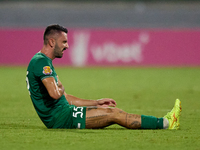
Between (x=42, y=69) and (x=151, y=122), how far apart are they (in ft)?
5.32

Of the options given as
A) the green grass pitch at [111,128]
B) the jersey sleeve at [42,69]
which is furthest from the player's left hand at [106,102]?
the jersey sleeve at [42,69]

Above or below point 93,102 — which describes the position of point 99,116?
below

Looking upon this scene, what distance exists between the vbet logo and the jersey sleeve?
1753 centimetres

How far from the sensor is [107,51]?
23203 millimetres

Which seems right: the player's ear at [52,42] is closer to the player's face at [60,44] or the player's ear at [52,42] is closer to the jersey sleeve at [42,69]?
the player's face at [60,44]

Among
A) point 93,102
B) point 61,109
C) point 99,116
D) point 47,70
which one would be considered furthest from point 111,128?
point 47,70

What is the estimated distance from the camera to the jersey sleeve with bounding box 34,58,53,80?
5476 millimetres

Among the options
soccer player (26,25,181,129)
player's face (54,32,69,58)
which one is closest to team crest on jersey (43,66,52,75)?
soccer player (26,25,181,129)

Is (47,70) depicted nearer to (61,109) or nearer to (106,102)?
(61,109)

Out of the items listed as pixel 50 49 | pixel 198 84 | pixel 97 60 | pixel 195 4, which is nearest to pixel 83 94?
pixel 198 84

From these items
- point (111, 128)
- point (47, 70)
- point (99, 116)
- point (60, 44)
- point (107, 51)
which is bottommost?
point (111, 128)

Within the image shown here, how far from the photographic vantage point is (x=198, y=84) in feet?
48.6

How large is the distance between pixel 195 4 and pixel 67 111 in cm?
2764

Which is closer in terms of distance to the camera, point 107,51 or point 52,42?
point 52,42
